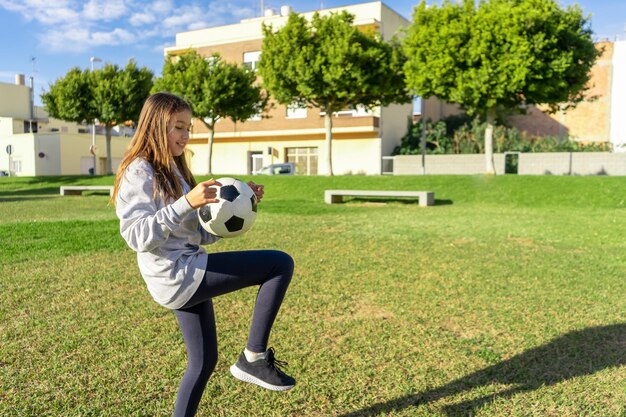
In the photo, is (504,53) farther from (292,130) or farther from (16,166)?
(16,166)

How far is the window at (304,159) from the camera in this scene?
1529 inches

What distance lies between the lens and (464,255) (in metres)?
7.88

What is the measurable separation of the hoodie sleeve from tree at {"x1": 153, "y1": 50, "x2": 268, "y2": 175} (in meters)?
25.5

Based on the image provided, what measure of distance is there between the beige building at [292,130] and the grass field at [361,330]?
27.2 metres

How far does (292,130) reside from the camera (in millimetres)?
37875

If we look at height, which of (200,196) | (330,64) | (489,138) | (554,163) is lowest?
(200,196)

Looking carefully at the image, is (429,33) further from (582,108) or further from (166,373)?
(582,108)

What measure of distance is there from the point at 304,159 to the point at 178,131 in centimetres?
3677

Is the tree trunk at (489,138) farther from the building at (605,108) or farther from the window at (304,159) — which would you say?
the building at (605,108)

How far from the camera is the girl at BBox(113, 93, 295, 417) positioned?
2.24 m

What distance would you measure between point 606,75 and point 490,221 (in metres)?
35.3

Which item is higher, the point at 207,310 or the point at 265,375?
the point at 207,310

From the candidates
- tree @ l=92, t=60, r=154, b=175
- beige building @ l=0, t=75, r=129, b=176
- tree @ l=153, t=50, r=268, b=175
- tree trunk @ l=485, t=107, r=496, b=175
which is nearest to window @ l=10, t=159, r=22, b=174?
beige building @ l=0, t=75, r=129, b=176

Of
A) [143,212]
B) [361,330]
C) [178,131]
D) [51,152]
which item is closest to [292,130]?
[51,152]
